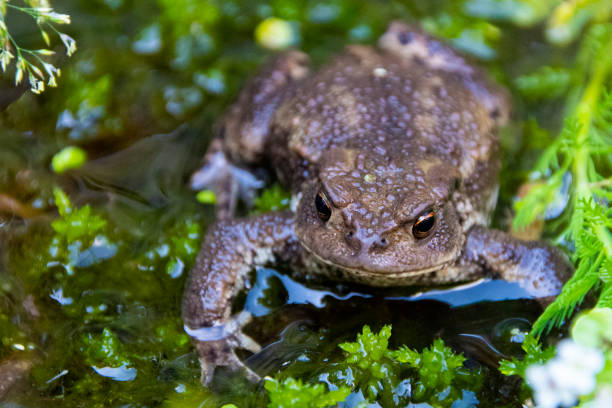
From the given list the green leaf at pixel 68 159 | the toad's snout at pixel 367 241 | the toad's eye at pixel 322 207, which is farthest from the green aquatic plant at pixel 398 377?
the green leaf at pixel 68 159

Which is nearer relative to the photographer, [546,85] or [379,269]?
[379,269]

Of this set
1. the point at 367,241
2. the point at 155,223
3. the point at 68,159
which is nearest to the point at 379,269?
the point at 367,241

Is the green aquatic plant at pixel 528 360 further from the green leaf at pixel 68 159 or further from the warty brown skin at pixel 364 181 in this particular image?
the green leaf at pixel 68 159

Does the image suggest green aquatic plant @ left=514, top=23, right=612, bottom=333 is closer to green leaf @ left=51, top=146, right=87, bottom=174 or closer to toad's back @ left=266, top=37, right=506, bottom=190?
toad's back @ left=266, top=37, right=506, bottom=190

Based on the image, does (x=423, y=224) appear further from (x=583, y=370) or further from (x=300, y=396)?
(x=583, y=370)

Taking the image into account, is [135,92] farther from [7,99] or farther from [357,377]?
[357,377]

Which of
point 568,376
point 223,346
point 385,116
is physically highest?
point 568,376

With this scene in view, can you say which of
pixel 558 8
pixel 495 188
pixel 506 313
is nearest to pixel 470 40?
pixel 558 8
